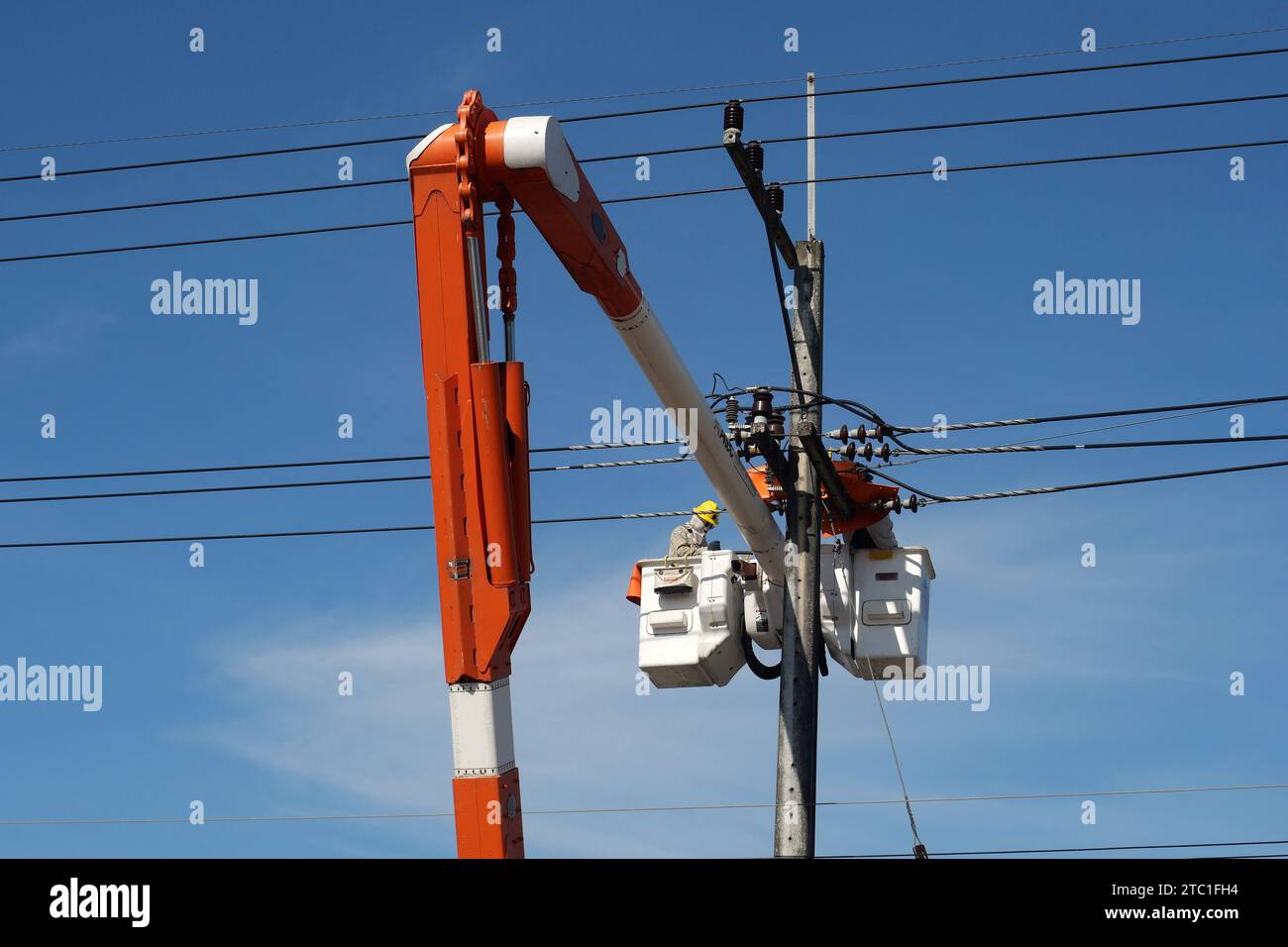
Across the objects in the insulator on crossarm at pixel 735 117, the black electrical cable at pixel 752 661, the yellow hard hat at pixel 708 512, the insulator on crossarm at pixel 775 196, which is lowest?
Result: the black electrical cable at pixel 752 661

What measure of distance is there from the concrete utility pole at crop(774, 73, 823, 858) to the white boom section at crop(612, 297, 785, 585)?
0.92ft

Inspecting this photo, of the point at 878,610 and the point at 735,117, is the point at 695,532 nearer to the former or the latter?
the point at 878,610

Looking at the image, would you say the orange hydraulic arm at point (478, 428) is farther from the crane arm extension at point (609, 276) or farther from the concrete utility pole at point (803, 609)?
the concrete utility pole at point (803, 609)

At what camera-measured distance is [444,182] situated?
10227mm

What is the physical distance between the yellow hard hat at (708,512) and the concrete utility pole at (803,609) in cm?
123

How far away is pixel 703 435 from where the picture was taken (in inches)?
520

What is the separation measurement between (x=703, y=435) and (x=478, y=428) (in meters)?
3.68

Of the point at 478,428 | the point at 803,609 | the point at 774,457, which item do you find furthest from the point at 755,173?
the point at 478,428

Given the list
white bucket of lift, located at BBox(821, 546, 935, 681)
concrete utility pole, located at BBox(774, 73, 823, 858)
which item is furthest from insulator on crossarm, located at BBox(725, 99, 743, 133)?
white bucket of lift, located at BBox(821, 546, 935, 681)

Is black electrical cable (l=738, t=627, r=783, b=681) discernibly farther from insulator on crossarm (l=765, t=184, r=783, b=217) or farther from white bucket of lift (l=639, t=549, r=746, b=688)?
insulator on crossarm (l=765, t=184, r=783, b=217)

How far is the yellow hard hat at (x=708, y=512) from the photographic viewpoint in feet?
51.8

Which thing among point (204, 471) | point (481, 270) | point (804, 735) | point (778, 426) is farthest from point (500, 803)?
point (204, 471)

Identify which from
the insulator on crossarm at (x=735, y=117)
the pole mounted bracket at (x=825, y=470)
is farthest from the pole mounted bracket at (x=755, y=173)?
the pole mounted bracket at (x=825, y=470)

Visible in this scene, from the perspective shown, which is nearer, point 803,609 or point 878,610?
point 803,609
